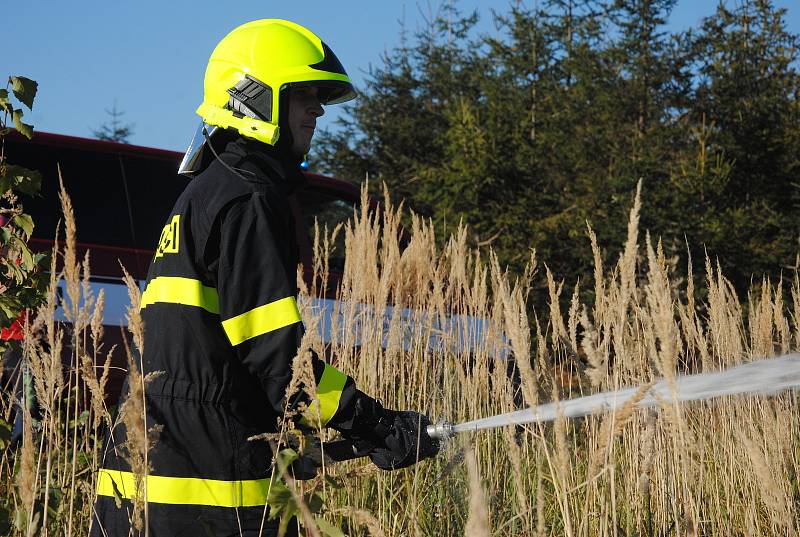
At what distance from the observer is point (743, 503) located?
3328 mm

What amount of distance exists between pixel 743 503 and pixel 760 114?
41.4 feet

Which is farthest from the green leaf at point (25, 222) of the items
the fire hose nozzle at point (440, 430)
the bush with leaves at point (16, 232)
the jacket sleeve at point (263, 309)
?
the fire hose nozzle at point (440, 430)

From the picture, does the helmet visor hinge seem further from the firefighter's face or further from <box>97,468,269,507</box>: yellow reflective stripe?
<box>97,468,269,507</box>: yellow reflective stripe

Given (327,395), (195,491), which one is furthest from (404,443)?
(195,491)

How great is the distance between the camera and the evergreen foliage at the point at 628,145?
533 inches

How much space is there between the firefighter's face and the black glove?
687 mm

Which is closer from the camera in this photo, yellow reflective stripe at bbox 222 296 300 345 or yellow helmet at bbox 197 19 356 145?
yellow reflective stripe at bbox 222 296 300 345

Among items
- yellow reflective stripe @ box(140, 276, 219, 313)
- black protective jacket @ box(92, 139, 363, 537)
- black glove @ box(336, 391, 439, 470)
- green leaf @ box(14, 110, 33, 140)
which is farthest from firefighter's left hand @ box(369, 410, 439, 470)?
green leaf @ box(14, 110, 33, 140)

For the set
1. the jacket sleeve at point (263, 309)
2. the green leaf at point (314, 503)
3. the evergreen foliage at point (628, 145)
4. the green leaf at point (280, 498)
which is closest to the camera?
the green leaf at point (280, 498)

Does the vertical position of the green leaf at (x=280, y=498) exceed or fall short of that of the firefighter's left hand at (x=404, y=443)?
it falls short

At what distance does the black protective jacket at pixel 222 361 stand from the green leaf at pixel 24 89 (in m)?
0.92

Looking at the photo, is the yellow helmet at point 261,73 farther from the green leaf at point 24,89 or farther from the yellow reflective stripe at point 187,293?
the green leaf at point 24,89

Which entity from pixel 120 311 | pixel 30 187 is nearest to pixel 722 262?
pixel 120 311

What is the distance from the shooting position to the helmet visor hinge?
7.87ft
